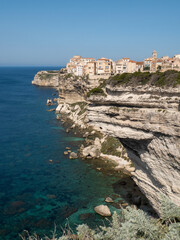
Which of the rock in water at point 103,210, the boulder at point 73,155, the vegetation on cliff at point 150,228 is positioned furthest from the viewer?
the boulder at point 73,155

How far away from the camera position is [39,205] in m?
31.9

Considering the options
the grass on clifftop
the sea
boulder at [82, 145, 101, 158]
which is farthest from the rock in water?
boulder at [82, 145, 101, 158]

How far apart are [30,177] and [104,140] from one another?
63.8 ft

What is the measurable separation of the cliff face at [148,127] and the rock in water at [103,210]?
263 inches

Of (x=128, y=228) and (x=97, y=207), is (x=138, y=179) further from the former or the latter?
(x=128, y=228)

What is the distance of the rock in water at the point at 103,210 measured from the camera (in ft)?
96.9

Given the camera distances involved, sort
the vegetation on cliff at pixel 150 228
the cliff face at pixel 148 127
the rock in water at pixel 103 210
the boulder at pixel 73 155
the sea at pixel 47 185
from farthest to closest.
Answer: the boulder at pixel 73 155 < the rock in water at pixel 103 210 < the sea at pixel 47 185 < the cliff face at pixel 148 127 < the vegetation on cliff at pixel 150 228

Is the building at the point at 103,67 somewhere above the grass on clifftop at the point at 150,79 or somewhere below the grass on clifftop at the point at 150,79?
above

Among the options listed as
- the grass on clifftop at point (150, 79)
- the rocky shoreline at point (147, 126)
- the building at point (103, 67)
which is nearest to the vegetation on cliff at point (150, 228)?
the rocky shoreline at point (147, 126)

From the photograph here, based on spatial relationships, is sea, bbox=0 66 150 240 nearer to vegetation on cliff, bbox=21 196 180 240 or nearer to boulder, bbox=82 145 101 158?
boulder, bbox=82 145 101 158

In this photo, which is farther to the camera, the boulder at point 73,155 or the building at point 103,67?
the building at point 103,67

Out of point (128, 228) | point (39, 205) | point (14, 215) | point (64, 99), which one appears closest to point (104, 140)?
point (39, 205)

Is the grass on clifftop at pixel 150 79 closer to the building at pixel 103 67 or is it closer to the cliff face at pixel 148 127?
the cliff face at pixel 148 127

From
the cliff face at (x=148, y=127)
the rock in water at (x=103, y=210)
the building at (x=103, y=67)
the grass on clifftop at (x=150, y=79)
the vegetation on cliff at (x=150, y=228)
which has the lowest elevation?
the rock in water at (x=103, y=210)
